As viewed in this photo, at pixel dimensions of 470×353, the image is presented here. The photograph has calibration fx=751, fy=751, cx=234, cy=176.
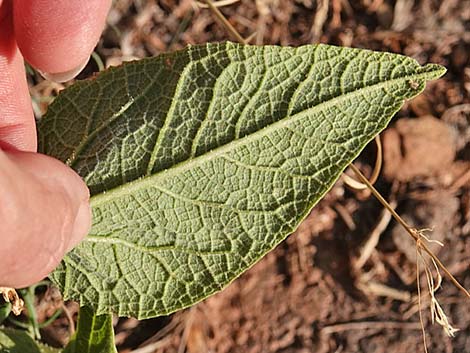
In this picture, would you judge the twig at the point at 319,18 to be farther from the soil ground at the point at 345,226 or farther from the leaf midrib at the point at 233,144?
the leaf midrib at the point at 233,144

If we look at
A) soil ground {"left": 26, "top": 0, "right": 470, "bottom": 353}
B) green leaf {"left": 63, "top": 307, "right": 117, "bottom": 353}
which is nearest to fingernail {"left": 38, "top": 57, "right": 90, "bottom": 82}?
green leaf {"left": 63, "top": 307, "right": 117, "bottom": 353}

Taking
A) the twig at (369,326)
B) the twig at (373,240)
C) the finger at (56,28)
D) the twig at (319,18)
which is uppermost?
the finger at (56,28)

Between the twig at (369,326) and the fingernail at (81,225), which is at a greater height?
the fingernail at (81,225)

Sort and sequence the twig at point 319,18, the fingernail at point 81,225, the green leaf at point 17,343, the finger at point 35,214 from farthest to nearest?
1. the twig at point 319,18
2. the green leaf at point 17,343
3. the fingernail at point 81,225
4. the finger at point 35,214

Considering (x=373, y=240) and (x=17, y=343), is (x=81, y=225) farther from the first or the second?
(x=373, y=240)

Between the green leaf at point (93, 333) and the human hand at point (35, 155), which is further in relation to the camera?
the green leaf at point (93, 333)

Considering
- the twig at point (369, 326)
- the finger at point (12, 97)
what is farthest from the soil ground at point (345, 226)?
the finger at point (12, 97)

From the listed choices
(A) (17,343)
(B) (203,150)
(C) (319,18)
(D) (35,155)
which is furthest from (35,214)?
(C) (319,18)

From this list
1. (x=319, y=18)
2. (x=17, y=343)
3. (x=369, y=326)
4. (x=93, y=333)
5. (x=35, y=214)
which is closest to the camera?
(x=35, y=214)

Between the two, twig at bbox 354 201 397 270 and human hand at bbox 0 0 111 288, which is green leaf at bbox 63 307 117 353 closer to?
human hand at bbox 0 0 111 288
